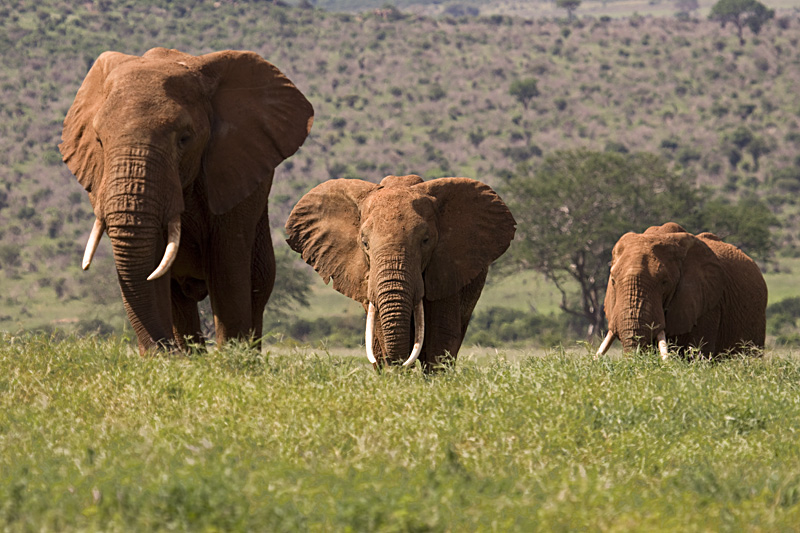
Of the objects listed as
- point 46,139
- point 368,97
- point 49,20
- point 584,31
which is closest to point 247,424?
point 46,139

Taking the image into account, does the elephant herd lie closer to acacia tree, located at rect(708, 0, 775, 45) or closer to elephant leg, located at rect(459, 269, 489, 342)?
elephant leg, located at rect(459, 269, 489, 342)

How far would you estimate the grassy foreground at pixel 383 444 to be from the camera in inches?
178

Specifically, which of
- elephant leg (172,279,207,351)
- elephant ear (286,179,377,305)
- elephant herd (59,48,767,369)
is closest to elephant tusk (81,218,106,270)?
elephant herd (59,48,767,369)

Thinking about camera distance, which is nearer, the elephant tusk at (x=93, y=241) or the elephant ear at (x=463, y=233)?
the elephant tusk at (x=93, y=241)

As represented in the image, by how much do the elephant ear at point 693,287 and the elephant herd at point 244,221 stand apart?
0.24 metres

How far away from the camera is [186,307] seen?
31.5 feet

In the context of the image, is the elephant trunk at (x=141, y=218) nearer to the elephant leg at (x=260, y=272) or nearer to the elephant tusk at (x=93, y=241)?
the elephant tusk at (x=93, y=241)

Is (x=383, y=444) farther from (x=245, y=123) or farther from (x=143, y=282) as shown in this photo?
(x=245, y=123)

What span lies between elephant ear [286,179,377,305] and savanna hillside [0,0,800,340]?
95.1 feet

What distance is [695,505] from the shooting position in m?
4.99

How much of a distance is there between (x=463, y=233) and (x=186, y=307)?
7.80ft

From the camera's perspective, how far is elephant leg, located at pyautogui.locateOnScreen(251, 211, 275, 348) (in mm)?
9609

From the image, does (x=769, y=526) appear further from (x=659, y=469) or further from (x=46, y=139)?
(x=46, y=139)

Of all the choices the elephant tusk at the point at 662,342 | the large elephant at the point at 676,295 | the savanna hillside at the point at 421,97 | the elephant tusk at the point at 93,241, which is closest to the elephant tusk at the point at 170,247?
the elephant tusk at the point at 93,241
